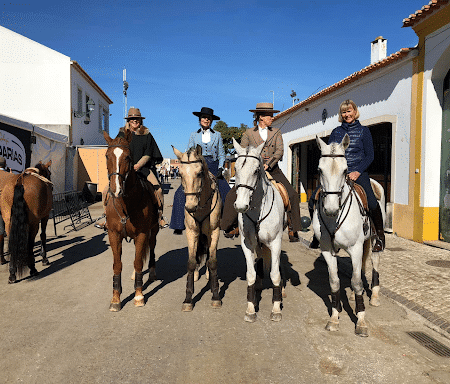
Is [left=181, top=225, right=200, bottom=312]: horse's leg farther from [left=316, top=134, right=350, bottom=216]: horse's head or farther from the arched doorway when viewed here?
the arched doorway

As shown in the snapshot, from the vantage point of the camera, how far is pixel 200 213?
5.00 meters

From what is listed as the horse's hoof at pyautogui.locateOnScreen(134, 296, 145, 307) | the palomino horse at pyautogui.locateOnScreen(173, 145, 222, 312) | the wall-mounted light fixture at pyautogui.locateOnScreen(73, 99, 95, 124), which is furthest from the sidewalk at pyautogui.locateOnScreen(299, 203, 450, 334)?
the wall-mounted light fixture at pyautogui.locateOnScreen(73, 99, 95, 124)

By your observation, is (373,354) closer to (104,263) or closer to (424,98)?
(104,263)

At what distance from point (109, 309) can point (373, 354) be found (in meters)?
3.44

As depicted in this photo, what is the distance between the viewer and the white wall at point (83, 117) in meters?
23.5

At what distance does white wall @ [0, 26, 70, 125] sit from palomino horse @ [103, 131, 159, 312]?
20.2 meters

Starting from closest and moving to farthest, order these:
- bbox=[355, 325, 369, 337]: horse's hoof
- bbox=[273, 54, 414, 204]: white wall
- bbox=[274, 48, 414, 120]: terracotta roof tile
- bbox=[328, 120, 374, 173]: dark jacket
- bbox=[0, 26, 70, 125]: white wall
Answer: bbox=[355, 325, 369, 337]: horse's hoof, bbox=[328, 120, 374, 173]: dark jacket, bbox=[274, 48, 414, 120]: terracotta roof tile, bbox=[273, 54, 414, 204]: white wall, bbox=[0, 26, 70, 125]: white wall

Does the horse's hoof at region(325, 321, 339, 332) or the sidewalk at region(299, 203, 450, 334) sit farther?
the sidewalk at region(299, 203, 450, 334)

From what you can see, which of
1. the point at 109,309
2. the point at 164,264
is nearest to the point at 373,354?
the point at 109,309

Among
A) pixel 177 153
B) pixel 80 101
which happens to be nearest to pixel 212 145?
pixel 177 153

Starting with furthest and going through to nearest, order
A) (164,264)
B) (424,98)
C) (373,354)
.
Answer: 1. (424,98)
2. (164,264)
3. (373,354)

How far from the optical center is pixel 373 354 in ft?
11.8

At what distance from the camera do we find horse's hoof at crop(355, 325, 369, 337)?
3.98 m

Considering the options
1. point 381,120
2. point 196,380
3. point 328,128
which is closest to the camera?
→ point 196,380
